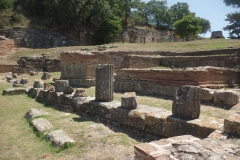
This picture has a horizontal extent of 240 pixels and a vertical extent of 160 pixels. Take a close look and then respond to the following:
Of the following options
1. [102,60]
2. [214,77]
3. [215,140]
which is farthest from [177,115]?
[102,60]

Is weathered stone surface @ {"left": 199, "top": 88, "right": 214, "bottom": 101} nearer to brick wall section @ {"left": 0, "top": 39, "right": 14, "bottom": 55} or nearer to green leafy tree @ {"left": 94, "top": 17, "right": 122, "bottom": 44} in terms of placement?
brick wall section @ {"left": 0, "top": 39, "right": 14, "bottom": 55}

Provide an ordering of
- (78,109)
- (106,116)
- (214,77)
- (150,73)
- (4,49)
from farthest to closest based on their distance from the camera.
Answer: (4,49), (150,73), (214,77), (78,109), (106,116)

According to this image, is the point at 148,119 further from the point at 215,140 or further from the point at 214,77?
the point at 214,77

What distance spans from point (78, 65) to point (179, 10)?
4873 cm

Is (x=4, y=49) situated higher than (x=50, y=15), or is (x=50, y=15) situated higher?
(x=50, y=15)

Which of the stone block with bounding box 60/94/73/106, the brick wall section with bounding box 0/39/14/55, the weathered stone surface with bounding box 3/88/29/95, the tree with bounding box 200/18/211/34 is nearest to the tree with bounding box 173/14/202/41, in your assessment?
the brick wall section with bounding box 0/39/14/55

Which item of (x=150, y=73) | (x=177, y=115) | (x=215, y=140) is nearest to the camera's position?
(x=215, y=140)

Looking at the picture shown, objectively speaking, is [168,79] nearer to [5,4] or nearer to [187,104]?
[187,104]

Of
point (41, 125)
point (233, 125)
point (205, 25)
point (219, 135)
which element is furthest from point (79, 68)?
point (205, 25)

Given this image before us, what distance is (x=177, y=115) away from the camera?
4.79 metres

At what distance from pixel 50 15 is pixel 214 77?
27814 millimetres

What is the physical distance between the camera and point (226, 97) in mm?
7215

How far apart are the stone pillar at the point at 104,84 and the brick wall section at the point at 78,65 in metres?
5.64

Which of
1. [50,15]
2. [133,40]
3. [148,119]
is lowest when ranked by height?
[148,119]
